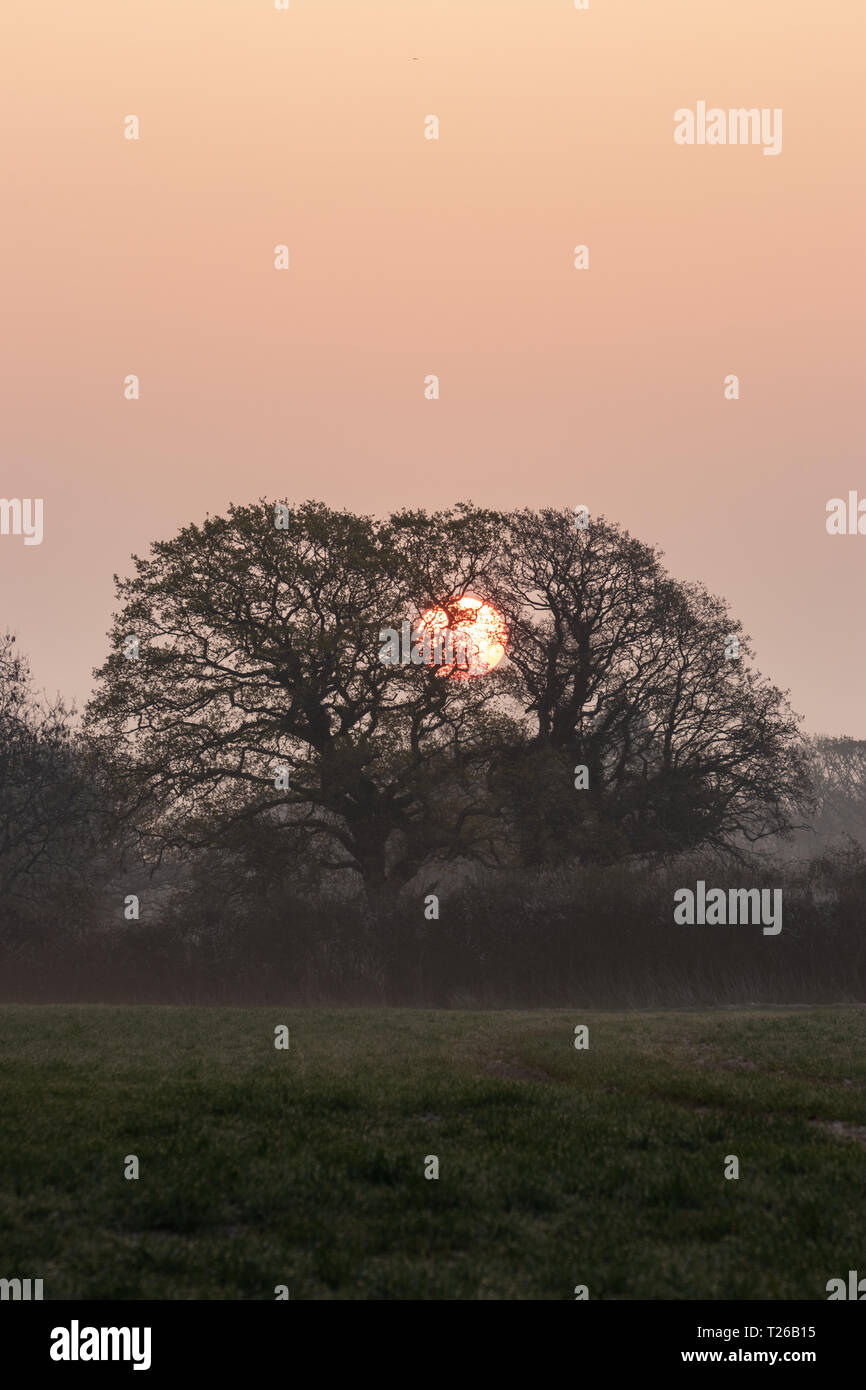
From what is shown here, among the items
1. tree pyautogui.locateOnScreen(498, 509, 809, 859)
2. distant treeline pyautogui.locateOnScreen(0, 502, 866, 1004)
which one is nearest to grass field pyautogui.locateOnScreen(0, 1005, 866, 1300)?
distant treeline pyautogui.locateOnScreen(0, 502, 866, 1004)

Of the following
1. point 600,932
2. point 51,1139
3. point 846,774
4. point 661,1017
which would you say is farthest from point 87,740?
point 846,774

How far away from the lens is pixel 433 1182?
980cm

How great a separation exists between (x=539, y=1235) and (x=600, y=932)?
3422 cm

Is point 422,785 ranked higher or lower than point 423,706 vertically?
lower

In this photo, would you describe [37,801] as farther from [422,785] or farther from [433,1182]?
[433,1182]

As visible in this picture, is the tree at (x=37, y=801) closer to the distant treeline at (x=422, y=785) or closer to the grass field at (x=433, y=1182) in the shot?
the distant treeline at (x=422, y=785)

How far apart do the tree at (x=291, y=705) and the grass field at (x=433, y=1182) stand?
86.8ft

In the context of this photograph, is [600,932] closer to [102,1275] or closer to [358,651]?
[358,651]

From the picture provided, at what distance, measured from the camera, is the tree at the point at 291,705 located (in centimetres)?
4353

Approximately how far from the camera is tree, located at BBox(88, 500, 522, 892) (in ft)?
143

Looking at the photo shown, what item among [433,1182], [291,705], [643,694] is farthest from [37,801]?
[433,1182]

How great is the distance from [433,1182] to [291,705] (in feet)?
116

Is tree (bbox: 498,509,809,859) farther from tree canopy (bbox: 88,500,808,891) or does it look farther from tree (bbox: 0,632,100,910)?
tree (bbox: 0,632,100,910)

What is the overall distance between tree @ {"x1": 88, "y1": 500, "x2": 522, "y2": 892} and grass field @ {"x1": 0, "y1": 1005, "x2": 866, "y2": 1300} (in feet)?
Result: 86.8
